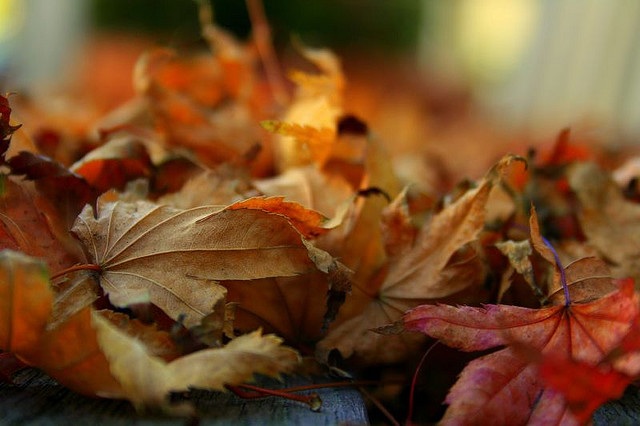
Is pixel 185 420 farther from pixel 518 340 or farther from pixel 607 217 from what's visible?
pixel 607 217

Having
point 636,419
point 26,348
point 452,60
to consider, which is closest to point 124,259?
point 26,348

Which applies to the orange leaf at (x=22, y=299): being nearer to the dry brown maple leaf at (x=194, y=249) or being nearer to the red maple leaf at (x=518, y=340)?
the dry brown maple leaf at (x=194, y=249)

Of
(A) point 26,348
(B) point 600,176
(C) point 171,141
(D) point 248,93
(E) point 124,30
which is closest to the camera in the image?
(A) point 26,348

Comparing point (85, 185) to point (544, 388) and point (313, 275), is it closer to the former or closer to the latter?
point (313, 275)

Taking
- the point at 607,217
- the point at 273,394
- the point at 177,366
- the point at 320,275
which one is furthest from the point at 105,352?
the point at 607,217

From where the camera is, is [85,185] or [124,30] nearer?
[85,185]

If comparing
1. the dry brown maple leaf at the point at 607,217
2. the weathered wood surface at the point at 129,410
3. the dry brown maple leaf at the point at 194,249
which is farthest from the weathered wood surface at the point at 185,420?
the dry brown maple leaf at the point at 607,217

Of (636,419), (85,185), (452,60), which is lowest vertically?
(452,60)
